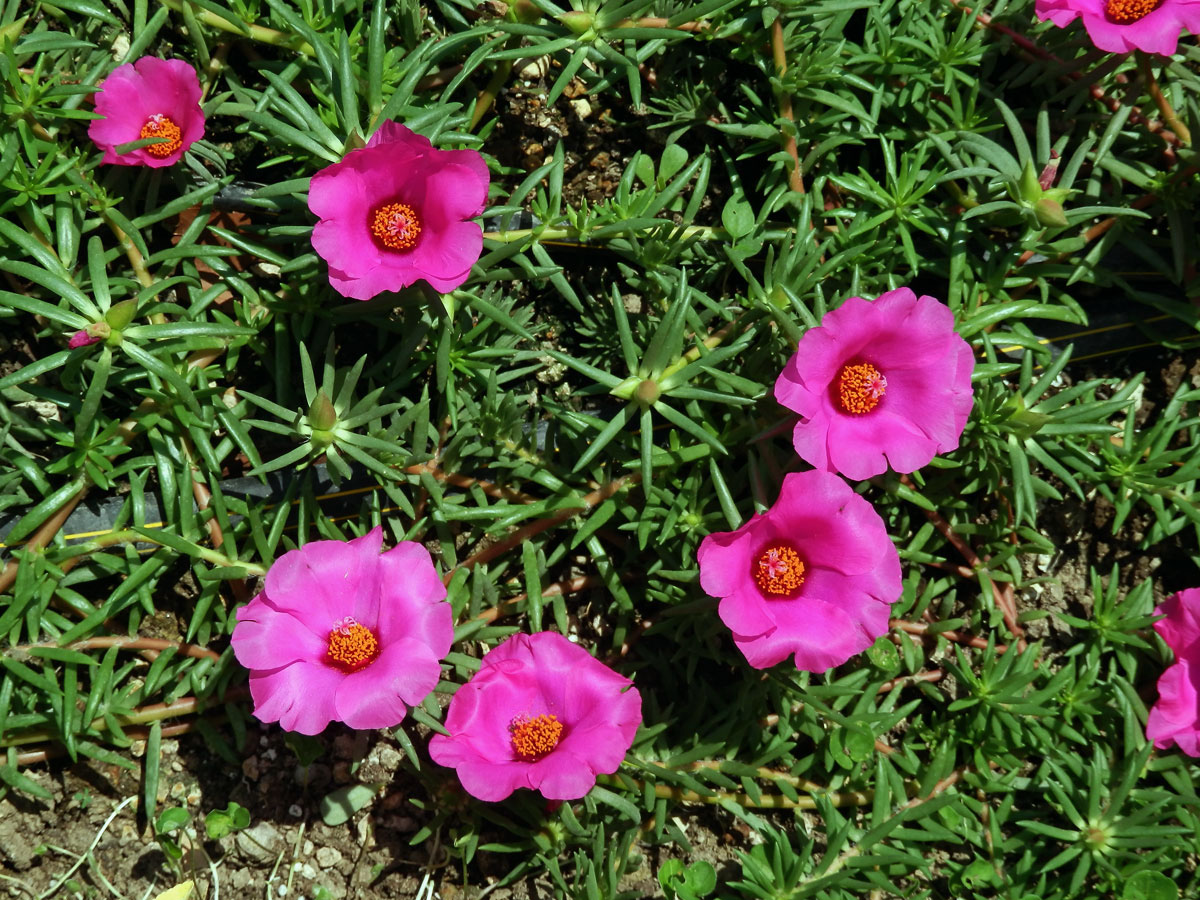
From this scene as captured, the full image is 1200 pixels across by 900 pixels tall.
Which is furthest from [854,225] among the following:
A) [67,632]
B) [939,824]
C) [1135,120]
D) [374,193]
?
[67,632]

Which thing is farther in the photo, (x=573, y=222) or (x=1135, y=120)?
(x=1135, y=120)

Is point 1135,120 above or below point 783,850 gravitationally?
above

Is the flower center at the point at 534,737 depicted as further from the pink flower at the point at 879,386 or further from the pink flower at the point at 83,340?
the pink flower at the point at 83,340

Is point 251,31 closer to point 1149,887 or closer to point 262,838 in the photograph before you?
point 262,838

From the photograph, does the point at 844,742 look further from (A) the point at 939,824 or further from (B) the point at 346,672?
(B) the point at 346,672

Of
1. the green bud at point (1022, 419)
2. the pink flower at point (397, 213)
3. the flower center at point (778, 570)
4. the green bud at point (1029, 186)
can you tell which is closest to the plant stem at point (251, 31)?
the pink flower at point (397, 213)

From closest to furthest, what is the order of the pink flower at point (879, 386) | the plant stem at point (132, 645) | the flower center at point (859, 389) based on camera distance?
1. the pink flower at point (879, 386)
2. the flower center at point (859, 389)
3. the plant stem at point (132, 645)
